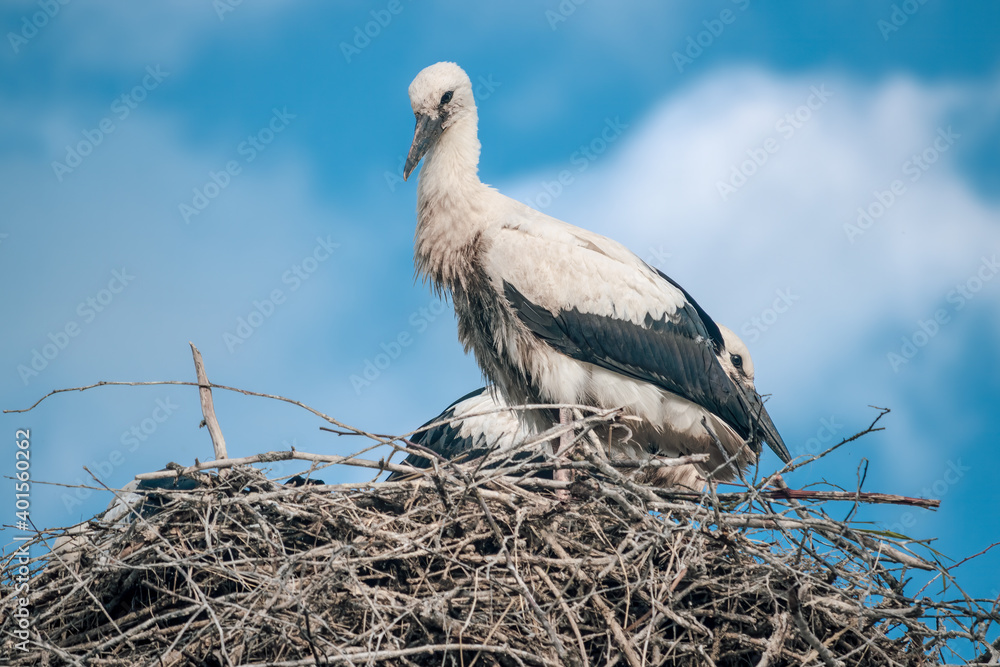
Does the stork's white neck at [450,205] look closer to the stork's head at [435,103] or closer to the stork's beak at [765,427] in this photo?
the stork's head at [435,103]

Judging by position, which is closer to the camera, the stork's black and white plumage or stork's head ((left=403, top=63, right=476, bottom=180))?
stork's head ((left=403, top=63, right=476, bottom=180))

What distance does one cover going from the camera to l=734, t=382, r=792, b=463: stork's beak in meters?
4.64

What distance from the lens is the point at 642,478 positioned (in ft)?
14.2

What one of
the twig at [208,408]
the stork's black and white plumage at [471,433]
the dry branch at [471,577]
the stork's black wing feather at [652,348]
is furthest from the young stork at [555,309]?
the twig at [208,408]

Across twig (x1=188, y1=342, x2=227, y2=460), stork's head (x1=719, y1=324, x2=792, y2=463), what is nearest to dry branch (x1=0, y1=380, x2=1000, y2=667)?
twig (x1=188, y1=342, x2=227, y2=460)

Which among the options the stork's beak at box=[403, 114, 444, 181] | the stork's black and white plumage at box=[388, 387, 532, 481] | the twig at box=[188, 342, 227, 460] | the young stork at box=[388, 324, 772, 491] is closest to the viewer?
the twig at box=[188, 342, 227, 460]

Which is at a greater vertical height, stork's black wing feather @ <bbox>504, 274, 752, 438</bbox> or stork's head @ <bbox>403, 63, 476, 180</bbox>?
stork's head @ <bbox>403, 63, 476, 180</bbox>

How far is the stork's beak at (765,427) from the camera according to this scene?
4.64 m

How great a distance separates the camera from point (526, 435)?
4.61m

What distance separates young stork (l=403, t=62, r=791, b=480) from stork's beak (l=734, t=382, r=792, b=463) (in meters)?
0.01

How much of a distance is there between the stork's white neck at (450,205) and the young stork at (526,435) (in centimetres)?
72

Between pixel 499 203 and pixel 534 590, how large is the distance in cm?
219

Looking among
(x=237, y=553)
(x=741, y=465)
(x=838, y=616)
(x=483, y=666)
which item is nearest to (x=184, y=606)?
(x=237, y=553)

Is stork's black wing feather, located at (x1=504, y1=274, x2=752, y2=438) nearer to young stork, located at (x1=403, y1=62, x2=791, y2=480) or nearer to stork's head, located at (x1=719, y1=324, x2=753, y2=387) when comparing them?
young stork, located at (x1=403, y1=62, x2=791, y2=480)
